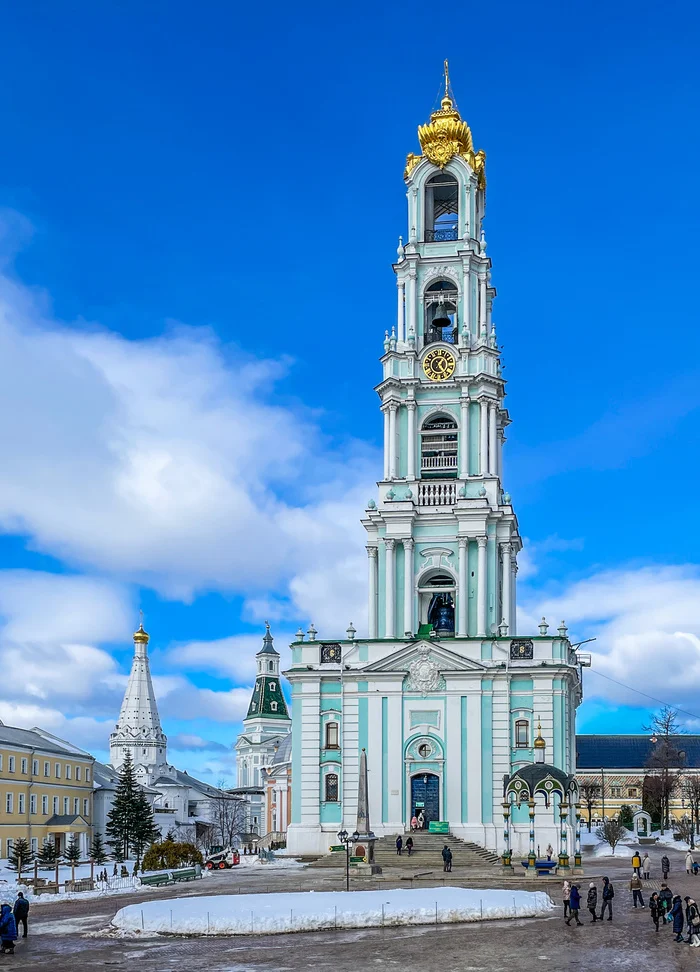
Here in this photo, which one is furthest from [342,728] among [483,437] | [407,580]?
[483,437]

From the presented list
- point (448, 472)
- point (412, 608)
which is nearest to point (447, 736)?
point (412, 608)

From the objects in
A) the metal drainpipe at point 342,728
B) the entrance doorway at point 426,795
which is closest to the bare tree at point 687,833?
the entrance doorway at point 426,795

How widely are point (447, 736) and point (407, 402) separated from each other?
762 inches

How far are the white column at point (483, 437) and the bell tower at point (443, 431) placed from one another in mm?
56

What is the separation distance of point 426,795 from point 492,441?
1986 cm

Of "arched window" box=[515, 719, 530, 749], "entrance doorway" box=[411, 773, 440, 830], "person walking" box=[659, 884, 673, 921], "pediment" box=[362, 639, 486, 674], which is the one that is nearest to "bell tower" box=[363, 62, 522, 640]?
"pediment" box=[362, 639, 486, 674]

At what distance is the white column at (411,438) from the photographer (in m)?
70.0

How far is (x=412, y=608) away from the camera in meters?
67.0

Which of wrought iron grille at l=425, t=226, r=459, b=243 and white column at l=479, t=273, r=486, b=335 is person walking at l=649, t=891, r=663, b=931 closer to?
white column at l=479, t=273, r=486, b=335

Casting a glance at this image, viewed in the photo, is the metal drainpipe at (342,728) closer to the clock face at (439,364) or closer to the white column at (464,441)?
the white column at (464,441)

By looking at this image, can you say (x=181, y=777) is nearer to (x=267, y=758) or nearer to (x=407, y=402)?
(x=267, y=758)

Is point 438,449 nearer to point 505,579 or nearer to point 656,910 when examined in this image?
A: point 505,579

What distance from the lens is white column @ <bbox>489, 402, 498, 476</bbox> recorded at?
68.9m

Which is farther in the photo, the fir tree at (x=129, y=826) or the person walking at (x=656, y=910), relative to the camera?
the fir tree at (x=129, y=826)
